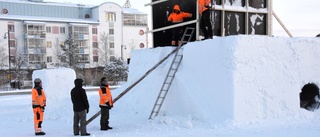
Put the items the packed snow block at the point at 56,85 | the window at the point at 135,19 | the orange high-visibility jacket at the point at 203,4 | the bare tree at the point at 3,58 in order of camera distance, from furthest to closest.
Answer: the window at the point at 135,19, the bare tree at the point at 3,58, the packed snow block at the point at 56,85, the orange high-visibility jacket at the point at 203,4

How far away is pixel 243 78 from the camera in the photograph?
9.89 metres

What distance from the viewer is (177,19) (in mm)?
13055

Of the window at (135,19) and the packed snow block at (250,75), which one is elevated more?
the window at (135,19)

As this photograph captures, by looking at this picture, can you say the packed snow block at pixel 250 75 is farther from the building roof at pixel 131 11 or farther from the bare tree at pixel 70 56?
the building roof at pixel 131 11

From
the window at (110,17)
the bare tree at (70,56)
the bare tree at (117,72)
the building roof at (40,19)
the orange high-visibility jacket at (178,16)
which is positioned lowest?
the bare tree at (117,72)

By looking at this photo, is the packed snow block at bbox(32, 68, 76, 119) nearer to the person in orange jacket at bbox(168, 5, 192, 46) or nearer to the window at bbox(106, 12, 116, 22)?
the person in orange jacket at bbox(168, 5, 192, 46)

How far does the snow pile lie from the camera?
32.3 feet

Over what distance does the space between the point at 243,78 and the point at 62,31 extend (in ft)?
148

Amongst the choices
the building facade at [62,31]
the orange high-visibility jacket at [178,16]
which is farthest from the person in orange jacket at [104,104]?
the building facade at [62,31]

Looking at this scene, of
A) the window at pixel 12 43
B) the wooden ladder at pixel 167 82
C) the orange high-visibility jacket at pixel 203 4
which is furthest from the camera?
the window at pixel 12 43

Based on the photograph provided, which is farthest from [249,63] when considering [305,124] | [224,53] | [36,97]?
[36,97]

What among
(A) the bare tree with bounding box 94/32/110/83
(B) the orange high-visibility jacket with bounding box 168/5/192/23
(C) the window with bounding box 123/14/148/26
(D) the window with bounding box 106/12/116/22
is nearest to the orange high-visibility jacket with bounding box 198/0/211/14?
(B) the orange high-visibility jacket with bounding box 168/5/192/23

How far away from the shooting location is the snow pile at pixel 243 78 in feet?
32.3

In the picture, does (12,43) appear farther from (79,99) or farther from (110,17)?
(79,99)
